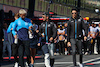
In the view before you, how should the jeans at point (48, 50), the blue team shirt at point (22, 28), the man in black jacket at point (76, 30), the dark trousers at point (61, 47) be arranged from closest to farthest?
the blue team shirt at point (22, 28), the jeans at point (48, 50), the man in black jacket at point (76, 30), the dark trousers at point (61, 47)

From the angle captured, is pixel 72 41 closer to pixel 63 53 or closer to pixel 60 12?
pixel 63 53

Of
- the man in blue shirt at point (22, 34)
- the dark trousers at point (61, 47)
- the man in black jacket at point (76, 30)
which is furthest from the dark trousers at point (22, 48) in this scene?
the dark trousers at point (61, 47)

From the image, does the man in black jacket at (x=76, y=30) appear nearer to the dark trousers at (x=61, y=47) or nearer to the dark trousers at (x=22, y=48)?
the dark trousers at (x=22, y=48)

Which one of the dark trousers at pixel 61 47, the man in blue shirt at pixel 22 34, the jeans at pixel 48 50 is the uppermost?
the man in blue shirt at pixel 22 34

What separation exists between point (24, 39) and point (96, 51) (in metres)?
9.10

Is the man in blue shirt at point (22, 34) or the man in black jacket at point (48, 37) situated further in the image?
the man in black jacket at point (48, 37)

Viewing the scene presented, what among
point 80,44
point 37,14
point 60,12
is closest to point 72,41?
point 80,44

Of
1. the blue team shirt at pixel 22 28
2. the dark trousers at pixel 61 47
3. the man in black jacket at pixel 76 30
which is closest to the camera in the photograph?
the blue team shirt at pixel 22 28

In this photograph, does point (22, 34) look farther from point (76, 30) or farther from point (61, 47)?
point (61, 47)

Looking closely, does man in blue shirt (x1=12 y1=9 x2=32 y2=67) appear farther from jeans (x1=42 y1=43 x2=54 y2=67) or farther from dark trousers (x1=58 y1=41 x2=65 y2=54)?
dark trousers (x1=58 y1=41 x2=65 y2=54)

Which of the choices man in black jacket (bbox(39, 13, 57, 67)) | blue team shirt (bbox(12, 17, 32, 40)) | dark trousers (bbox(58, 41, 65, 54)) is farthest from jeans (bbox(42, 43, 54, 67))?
dark trousers (bbox(58, 41, 65, 54))

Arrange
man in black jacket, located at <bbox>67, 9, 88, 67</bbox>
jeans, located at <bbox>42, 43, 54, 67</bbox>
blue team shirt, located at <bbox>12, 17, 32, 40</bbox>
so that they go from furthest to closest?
man in black jacket, located at <bbox>67, 9, 88, 67</bbox> → jeans, located at <bbox>42, 43, 54, 67</bbox> → blue team shirt, located at <bbox>12, 17, 32, 40</bbox>

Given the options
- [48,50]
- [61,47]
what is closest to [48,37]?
[48,50]

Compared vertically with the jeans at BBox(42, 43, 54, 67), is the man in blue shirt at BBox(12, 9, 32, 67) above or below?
above
